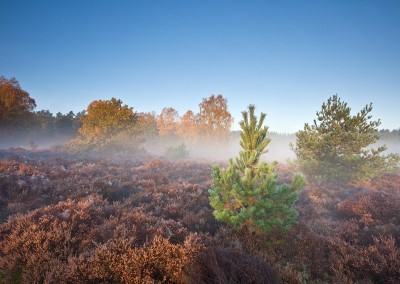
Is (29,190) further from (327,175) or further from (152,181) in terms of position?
(327,175)

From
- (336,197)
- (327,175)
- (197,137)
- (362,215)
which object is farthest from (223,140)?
(362,215)

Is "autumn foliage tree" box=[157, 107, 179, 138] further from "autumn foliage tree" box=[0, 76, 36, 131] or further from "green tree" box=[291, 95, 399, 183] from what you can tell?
"green tree" box=[291, 95, 399, 183]

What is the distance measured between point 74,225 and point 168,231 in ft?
7.90

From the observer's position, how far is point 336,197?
36.2ft

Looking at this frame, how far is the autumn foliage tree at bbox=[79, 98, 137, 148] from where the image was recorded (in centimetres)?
2581

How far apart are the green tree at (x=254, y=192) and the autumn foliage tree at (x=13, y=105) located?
120 feet

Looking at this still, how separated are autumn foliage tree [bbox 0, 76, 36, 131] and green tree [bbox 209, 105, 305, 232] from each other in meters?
36.7

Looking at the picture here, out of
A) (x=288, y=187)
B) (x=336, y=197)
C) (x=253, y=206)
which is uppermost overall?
(x=288, y=187)

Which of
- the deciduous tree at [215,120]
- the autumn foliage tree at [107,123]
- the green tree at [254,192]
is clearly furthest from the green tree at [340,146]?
the deciduous tree at [215,120]

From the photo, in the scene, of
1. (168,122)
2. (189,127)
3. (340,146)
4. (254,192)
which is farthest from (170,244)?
(168,122)

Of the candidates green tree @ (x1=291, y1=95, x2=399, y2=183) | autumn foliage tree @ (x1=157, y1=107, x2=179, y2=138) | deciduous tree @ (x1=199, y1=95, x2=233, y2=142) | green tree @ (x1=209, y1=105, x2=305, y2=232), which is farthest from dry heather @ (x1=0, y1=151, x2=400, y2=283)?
autumn foliage tree @ (x1=157, y1=107, x2=179, y2=138)

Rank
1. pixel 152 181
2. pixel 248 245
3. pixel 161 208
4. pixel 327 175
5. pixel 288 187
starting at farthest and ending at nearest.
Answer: pixel 327 175 → pixel 152 181 → pixel 161 208 → pixel 288 187 → pixel 248 245

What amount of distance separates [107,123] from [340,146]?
23.6 meters

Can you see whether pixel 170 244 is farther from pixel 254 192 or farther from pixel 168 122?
pixel 168 122
